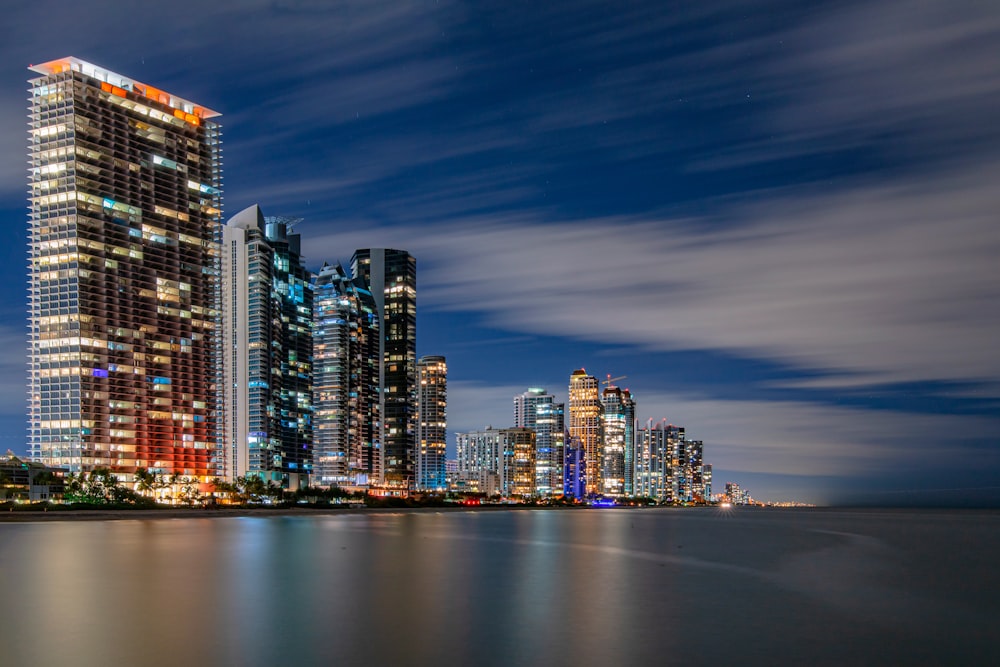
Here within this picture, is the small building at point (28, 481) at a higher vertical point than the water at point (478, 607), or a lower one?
lower

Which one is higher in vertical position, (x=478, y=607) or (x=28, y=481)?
(x=478, y=607)

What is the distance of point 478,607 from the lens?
158ft

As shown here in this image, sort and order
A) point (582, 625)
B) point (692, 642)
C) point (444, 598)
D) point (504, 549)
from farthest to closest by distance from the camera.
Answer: point (504, 549) → point (444, 598) → point (582, 625) → point (692, 642)

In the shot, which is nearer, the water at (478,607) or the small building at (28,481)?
the water at (478,607)

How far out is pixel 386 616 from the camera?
44.6m

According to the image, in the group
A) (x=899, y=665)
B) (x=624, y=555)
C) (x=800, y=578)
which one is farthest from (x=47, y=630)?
(x=624, y=555)

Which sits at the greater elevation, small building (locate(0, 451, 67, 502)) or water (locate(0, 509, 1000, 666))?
water (locate(0, 509, 1000, 666))

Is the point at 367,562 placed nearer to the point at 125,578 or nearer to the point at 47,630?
the point at 125,578

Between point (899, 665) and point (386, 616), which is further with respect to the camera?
point (386, 616)

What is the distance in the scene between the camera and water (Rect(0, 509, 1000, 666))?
3528cm

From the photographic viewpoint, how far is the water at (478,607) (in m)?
35.3

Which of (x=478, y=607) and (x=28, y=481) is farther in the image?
(x=28, y=481)

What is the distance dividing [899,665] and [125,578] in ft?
156

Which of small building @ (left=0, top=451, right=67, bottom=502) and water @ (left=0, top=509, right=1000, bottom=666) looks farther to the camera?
small building @ (left=0, top=451, right=67, bottom=502)
